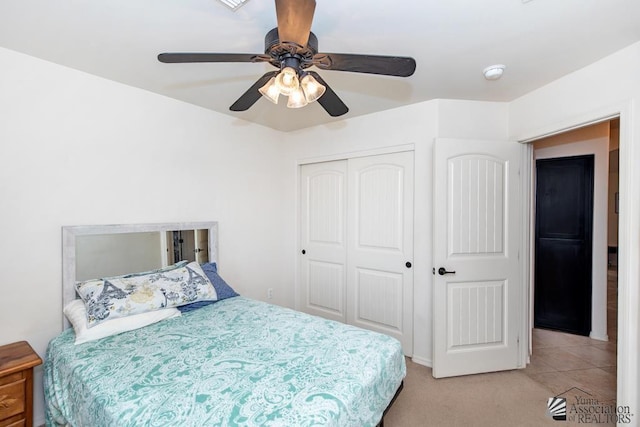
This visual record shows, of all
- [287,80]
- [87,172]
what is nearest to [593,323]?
[287,80]

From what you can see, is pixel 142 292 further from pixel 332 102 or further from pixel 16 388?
pixel 332 102

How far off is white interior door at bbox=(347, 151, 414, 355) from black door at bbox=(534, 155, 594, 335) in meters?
1.90

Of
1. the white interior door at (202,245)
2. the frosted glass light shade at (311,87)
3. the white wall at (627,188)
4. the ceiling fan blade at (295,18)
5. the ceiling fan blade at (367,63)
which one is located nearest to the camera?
the ceiling fan blade at (295,18)

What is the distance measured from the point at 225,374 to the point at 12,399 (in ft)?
4.07

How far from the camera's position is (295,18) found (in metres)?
1.08

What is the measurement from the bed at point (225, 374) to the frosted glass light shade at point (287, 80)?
135cm

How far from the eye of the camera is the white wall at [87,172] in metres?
1.86

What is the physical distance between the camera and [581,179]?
3285 millimetres

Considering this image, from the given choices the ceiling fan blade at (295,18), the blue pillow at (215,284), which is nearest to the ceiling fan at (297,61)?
the ceiling fan blade at (295,18)

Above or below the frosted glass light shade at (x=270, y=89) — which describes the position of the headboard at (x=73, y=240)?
below

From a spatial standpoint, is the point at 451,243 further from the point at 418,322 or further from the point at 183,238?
the point at 183,238

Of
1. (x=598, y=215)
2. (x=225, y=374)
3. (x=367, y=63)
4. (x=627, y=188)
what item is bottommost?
(x=225, y=374)

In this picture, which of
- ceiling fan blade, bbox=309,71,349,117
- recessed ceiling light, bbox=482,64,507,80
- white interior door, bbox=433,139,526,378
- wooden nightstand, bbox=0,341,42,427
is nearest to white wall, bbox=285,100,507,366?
white interior door, bbox=433,139,526,378

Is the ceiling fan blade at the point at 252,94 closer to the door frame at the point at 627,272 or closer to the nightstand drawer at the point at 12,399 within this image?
the nightstand drawer at the point at 12,399
